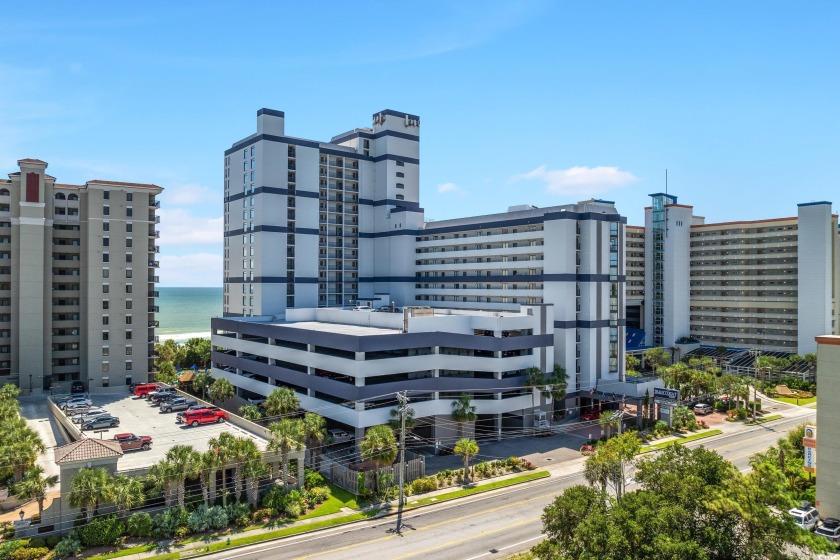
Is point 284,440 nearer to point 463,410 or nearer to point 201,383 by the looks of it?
point 463,410

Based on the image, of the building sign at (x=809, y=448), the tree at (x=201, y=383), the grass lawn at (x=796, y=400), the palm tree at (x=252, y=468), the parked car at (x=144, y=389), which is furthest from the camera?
the grass lawn at (x=796, y=400)

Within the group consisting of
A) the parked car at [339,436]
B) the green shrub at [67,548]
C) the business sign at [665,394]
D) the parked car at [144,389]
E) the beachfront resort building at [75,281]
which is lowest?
the green shrub at [67,548]

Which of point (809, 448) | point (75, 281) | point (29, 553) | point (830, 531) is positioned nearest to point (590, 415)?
point (809, 448)

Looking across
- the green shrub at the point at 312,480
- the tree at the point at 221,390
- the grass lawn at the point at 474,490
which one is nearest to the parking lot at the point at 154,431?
the green shrub at the point at 312,480

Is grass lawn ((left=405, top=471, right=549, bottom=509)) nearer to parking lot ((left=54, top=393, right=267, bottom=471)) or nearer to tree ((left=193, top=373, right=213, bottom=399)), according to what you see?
parking lot ((left=54, top=393, right=267, bottom=471))

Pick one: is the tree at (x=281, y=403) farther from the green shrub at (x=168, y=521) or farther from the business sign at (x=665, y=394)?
the business sign at (x=665, y=394)

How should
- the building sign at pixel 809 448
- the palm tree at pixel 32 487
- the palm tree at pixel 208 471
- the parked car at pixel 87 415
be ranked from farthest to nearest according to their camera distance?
1. the parked car at pixel 87 415
2. the building sign at pixel 809 448
3. the palm tree at pixel 208 471
4. the palm tree at pixel 32 487

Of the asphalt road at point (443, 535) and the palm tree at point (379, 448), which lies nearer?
the asphalt road at point (443, 535)

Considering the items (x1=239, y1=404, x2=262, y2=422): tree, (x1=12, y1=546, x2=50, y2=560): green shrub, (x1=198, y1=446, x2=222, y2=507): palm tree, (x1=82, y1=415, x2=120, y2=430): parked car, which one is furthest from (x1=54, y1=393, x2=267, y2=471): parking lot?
(x1=12, y1=546, x2=50, y2=560): green shrub
